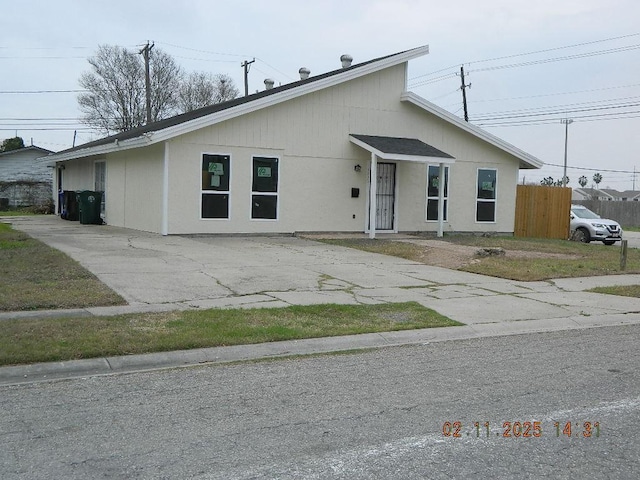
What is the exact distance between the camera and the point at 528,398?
6.00 metres

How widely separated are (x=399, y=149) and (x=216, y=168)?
5.74m

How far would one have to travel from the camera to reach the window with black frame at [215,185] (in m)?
20.0

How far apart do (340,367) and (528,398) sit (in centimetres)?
199

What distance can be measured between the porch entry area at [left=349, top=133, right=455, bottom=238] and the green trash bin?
1011cm

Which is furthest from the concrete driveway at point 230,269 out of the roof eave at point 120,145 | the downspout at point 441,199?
the downspout at point 441,199

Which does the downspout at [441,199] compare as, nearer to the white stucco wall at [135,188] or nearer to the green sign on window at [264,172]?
the green sign on window at [264,172]

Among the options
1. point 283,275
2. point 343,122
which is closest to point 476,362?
point 283,275

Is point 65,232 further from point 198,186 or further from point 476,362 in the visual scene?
point 476,362

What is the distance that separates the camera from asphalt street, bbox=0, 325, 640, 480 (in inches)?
175

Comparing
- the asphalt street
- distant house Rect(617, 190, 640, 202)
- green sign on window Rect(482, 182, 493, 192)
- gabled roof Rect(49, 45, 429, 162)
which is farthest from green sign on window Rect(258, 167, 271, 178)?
distant house Rect(617, 190, 640, 202)

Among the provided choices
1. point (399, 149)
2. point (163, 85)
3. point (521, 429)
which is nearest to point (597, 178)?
point (163, 85)

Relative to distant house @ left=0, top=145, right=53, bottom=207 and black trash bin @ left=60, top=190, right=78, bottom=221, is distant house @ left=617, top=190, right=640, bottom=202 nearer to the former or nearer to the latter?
distant house @ left=0, top=145, right=53, bottom=207

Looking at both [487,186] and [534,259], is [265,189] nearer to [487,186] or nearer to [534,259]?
[534,259]

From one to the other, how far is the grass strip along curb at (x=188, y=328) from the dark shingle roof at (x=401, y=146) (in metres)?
11.4
